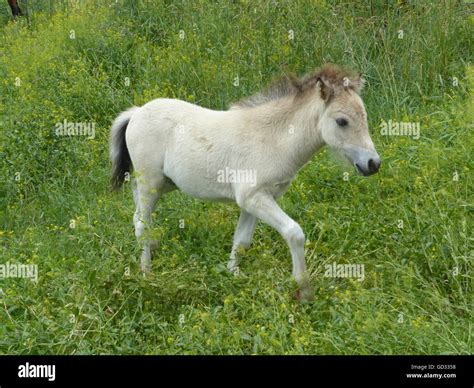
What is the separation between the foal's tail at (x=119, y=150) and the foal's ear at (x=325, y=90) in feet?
6.50

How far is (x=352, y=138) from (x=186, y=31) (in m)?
5.34

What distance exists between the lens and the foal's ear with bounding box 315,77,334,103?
591 centimetres

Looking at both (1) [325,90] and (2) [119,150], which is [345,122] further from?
(2) [119,150]

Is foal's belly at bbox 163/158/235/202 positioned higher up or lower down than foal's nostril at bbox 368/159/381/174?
higher up

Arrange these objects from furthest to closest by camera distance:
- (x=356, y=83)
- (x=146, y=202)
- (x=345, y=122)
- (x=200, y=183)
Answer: (x=146, y=202), (x=200, y=183), (x=356, y=83), (x=345, y=122)

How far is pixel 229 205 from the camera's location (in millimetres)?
7648

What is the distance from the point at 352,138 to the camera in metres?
5.82

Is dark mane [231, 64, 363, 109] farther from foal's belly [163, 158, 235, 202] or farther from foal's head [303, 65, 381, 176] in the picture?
foal's belly [163, 158, 235, 202]

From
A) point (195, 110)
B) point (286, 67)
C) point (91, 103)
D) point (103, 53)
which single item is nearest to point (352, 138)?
point (195, 110)

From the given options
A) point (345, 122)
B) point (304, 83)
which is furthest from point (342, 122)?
point (304, 83)

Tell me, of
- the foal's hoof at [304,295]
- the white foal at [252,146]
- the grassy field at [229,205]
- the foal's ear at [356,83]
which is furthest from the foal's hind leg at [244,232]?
the foal's ear at [356,83]

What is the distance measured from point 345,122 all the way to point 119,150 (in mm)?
2355

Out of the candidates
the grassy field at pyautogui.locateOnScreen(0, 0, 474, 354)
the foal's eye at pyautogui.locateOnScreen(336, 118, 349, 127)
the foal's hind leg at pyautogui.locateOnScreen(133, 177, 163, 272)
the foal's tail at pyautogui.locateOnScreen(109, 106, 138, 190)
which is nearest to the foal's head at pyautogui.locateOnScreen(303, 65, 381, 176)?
the foal's eye at pyautogui.locateOnScreen(336, 118, 349, 127)
